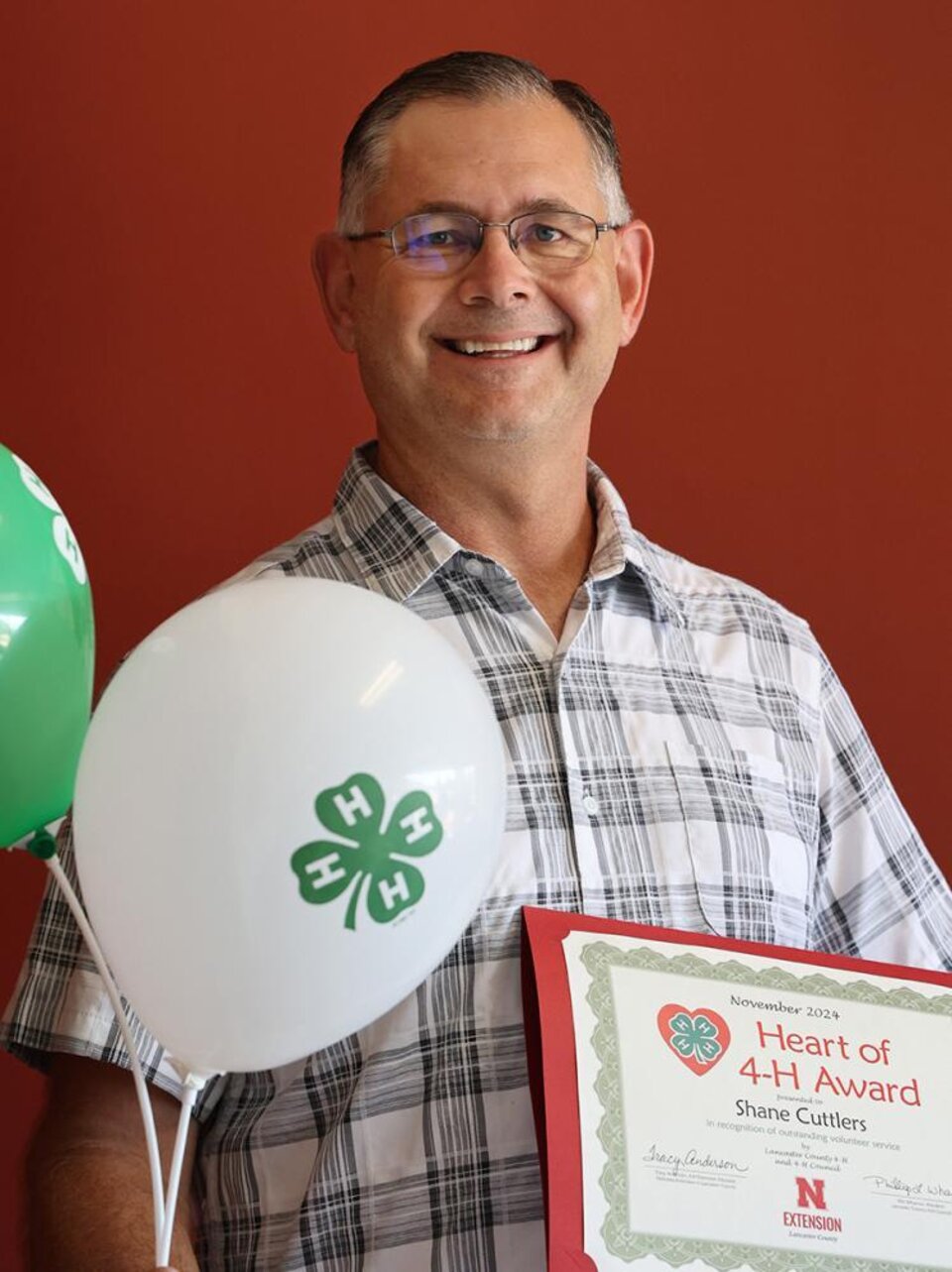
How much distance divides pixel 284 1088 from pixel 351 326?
74 centimetres

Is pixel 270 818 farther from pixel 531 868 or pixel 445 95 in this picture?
pixel 445 95

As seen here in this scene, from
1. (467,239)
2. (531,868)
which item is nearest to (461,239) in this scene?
(467,239)

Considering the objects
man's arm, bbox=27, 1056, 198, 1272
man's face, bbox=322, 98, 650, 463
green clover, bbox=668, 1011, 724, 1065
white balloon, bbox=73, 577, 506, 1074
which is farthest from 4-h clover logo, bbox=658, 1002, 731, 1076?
man's face, bbox=322, 98, 650, 463

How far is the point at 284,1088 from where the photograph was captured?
52.1 inches

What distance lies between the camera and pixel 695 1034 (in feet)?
3.95

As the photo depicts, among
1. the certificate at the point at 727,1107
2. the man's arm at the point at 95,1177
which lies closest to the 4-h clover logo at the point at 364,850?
the certificate at the point at 727,1107

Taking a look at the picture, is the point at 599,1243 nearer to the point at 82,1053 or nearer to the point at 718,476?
the point at 82,1053

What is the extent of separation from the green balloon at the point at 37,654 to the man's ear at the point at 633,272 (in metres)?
0.78

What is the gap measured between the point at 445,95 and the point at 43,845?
2.77 feet

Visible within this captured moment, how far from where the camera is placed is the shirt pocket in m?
1.41

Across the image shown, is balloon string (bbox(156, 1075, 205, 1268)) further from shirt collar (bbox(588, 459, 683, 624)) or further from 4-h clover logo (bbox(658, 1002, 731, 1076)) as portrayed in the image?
shirt collar (bbox(588, 459, 683, 624))

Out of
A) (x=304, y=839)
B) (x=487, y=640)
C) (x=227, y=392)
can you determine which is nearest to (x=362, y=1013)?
(x=304, y=839)
